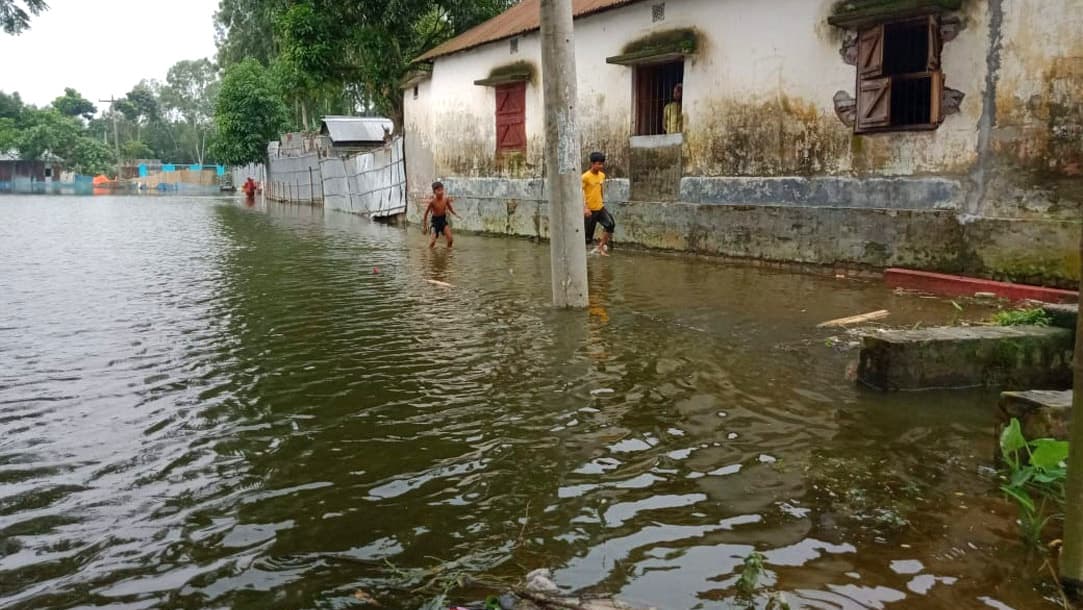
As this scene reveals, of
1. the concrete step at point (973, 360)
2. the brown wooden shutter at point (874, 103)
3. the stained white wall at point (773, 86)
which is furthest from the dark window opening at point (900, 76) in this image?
the concrete step at point (973, 360)

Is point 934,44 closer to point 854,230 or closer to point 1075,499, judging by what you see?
point 854,230

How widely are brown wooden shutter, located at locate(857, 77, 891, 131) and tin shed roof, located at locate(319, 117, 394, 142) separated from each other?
2676 cm

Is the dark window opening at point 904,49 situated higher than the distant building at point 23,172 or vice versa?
the distant building at point 23,172

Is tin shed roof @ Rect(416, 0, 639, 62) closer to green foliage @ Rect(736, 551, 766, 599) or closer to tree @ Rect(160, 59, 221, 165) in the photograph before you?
green foliage @ Rect(736, 551, 766, 599)

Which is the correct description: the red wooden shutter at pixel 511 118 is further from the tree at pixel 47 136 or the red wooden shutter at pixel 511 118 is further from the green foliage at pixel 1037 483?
the tree at pixel 47 136

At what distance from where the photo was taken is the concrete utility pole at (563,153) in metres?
8.02

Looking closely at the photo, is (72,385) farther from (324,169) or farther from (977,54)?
(324,169)

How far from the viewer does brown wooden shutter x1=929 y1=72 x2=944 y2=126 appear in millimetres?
10094

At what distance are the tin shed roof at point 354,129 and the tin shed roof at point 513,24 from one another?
1566 centimetres

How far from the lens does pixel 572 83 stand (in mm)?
8211

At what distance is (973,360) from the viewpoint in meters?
5.41

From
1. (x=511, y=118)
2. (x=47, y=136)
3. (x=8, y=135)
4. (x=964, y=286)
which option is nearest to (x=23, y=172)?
(x=8, y=135)

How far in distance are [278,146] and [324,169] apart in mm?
12691

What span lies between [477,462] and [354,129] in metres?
33.7
